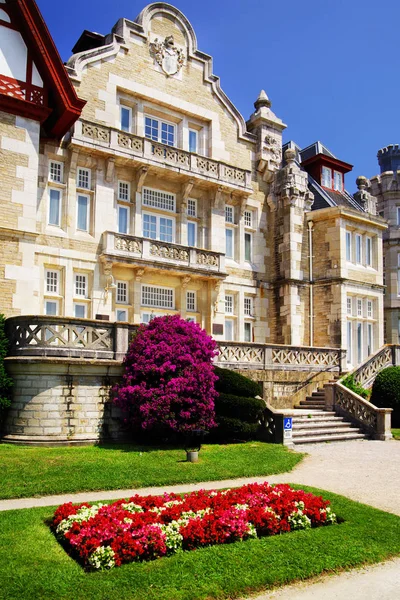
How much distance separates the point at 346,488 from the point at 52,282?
14.1m

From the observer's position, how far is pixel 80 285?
2248 cm

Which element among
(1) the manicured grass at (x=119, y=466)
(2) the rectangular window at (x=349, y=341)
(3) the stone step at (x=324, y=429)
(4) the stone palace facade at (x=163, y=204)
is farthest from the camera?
(2) the rectangular window at (x=349, y=341)

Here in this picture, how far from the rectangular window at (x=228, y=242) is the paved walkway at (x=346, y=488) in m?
11.6

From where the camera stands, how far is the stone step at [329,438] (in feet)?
59.7

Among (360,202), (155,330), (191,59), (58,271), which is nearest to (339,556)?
(155,330)

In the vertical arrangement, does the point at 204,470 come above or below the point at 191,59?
below

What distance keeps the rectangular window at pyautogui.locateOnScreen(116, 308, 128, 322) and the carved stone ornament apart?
11165 millimetres

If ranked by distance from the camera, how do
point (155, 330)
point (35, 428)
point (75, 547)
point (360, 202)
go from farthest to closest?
1. point (360, 202)
2. point (155, 330)
3. point (35, 428)
4. point (75, 547)

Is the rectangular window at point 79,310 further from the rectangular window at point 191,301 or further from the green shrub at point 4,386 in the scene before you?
the green shrub at point 4,386

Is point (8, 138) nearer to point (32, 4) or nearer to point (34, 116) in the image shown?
point (34, 116)

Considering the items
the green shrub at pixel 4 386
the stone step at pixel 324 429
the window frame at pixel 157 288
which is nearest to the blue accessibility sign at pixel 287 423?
the stone step at pixel 324 429

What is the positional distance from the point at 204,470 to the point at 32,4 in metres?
17.0

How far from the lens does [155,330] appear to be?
Result: 17.2 metres

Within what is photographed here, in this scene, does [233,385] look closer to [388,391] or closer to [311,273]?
[388,391]
